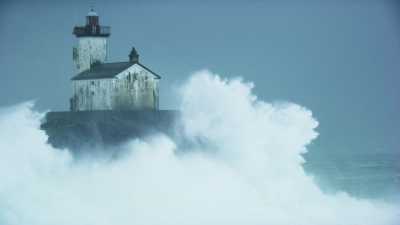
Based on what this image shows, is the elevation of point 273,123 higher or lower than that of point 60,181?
higher

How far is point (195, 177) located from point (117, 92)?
6.27 meters

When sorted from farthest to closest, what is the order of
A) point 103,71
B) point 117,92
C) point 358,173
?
point 358,173
point 103,71
point 117,92

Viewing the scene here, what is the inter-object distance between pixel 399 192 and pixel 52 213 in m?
19.7

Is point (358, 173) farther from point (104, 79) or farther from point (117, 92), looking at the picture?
point (104, 79)

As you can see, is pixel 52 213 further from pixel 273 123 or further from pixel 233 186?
pixel 273 123

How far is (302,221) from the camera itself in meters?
43.3

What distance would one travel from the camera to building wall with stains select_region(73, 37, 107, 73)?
53.8 m

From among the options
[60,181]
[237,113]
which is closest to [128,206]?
[60,181]

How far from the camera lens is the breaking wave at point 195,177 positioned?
138 feet

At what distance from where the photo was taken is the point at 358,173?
67.8m

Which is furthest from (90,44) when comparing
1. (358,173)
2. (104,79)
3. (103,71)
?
(358,173)

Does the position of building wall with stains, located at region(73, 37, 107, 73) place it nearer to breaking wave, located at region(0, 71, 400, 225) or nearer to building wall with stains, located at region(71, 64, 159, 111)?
building wall with stains, located at region(71, 64, 159, 111)

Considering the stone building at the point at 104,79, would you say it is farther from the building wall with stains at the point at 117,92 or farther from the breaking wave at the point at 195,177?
the breaking wave at the point at 195,177

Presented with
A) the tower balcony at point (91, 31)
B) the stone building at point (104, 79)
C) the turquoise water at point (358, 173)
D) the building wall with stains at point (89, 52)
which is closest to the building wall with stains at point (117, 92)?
the stone building at point (104, 79)
